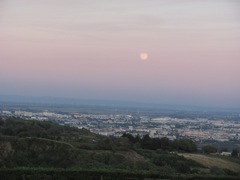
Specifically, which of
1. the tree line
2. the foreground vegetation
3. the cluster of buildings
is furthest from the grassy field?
the cluster of buildings

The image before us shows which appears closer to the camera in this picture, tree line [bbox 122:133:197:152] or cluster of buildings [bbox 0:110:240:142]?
tree line [bbox 122:133:197:152]

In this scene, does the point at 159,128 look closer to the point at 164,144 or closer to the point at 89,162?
the point at 164,144

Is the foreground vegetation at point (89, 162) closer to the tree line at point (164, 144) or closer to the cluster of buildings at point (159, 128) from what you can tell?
the tree line at point (164, 144)

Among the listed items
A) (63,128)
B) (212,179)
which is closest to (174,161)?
(212,179)

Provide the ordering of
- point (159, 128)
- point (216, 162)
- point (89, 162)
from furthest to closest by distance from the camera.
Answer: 1. point (159, 128)
2. point (216, 162)
3. point (89, 162)

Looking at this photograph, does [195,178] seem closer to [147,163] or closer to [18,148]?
[147,163]

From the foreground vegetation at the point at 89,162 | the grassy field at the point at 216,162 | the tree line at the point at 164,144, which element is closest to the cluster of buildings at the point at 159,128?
the tree line at the point at 164,144

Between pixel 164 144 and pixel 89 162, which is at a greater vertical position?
pixel 164 144

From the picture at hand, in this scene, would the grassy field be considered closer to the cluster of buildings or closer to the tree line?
the tree line

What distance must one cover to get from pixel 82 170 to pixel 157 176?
3544mm

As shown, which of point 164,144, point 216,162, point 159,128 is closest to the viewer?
point 216,162

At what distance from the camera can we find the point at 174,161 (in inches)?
1135

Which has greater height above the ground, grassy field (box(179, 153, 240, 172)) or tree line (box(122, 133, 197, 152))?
tree line (box(122, 133, 197, 152))

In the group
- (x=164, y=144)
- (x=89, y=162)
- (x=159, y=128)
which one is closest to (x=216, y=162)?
(x=164, y=144)
